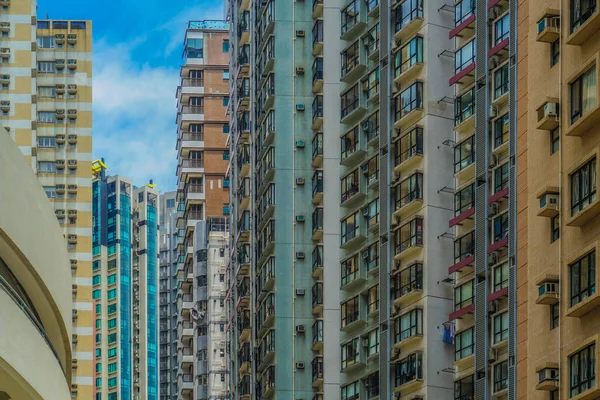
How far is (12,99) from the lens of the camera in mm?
108750

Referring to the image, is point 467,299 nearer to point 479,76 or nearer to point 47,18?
point 479,76

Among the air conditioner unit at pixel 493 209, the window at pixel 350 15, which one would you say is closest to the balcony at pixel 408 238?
the air conditioner unit at pixel 493 209

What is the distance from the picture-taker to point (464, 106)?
55.3 metres

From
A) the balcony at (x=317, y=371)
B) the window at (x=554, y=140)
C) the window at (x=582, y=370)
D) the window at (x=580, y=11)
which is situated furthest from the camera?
the balcony at (x=317, y=371)

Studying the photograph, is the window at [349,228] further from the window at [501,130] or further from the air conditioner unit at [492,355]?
the air conditioner unit at [492,355]

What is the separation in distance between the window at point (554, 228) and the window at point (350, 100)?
26.2 meters

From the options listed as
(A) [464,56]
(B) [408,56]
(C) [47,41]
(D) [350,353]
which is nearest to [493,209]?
(A) [464,56]

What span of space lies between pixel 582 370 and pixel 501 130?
16039 mm

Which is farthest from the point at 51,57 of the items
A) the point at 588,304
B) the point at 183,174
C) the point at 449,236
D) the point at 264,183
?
the point at 588,304

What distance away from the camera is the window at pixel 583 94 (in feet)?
121

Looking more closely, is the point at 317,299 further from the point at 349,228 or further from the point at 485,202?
the point at 485,202

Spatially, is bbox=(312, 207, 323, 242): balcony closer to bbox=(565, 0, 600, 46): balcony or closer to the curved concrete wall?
the curved concrete wall

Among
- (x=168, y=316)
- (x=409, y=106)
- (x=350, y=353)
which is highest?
(x=168, y=316)

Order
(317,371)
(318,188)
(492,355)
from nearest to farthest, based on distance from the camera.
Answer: (492,355), (317,371), (318,188)
